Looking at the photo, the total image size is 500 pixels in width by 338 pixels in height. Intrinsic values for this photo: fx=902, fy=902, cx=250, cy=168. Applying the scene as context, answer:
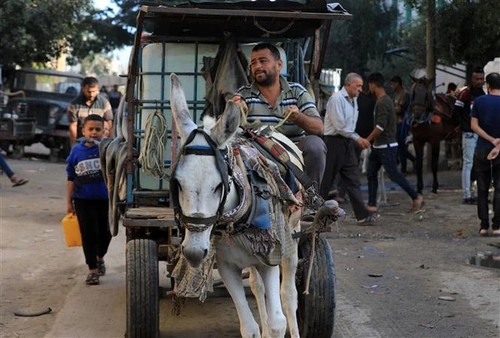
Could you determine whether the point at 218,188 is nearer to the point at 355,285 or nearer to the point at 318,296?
the point at 318,296

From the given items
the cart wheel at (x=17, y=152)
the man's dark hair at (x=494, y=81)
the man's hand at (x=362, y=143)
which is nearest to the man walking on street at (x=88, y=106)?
the man's hand at (x=362, y=143)

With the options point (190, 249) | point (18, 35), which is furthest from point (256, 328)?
point (18, 35)

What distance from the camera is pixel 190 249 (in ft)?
14.6

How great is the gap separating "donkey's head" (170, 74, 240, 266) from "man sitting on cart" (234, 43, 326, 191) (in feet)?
3.92

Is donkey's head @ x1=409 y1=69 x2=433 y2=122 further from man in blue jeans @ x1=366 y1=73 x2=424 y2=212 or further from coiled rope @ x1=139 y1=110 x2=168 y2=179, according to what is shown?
coiled rope @ x1=139 y1=110 x2=168 y2=179

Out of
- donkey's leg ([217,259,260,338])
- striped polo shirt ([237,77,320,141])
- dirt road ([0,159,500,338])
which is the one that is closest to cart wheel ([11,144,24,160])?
dirt road ([0,159,500,338])

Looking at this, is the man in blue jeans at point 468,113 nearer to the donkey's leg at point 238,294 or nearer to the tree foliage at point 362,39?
the donkey's leg at point 238,294

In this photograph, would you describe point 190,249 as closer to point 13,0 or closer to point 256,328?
point 256,328

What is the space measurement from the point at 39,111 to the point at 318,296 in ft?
63.9

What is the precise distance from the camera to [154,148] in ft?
22.1

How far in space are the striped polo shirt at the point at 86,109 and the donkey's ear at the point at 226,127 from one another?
721 cm

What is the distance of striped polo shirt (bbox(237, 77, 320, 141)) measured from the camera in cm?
614

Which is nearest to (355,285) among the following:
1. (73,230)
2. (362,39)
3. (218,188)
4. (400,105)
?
(73,230)

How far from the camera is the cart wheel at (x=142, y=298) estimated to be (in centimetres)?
610
